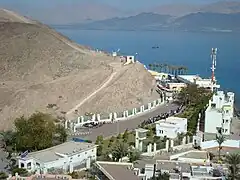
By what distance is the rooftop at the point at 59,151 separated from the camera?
107ft

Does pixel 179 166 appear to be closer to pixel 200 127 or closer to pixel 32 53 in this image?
pixel 200 127

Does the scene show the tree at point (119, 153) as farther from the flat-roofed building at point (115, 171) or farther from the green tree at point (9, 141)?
the green tree at point (9, 141)

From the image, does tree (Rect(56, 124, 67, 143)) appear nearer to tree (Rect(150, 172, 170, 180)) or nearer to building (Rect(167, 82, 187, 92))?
tree (Rect(150, 172, 170, 180))

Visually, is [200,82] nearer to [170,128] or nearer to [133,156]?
[170,128]

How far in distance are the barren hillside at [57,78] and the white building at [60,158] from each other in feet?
44.4

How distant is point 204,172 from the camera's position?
95.0ft

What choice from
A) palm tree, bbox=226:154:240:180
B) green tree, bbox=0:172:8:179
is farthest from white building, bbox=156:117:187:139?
green tree, bbox=0:172:8:179

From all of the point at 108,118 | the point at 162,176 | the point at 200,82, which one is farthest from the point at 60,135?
the point at 200,82

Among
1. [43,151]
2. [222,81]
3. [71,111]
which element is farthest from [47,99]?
[222,81]

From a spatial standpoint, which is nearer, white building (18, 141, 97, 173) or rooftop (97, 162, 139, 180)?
rooftop (97, 162, 139, 180)

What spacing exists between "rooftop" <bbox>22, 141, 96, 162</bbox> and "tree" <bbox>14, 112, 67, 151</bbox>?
1.53 metres

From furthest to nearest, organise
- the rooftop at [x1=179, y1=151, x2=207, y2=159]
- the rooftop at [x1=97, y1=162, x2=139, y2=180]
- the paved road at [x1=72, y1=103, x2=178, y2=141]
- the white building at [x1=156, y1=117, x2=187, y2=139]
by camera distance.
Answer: the paved road at [x1=72, y1=103, x2=178, y2=141] → the white building at [x1=156, y1=117, x2=187, y2=139] → the rooftop at [x1=179, y1=151, x2=207, y2=159] → the rooftop at [x1=97, y1=162, x2=139, y2=180]

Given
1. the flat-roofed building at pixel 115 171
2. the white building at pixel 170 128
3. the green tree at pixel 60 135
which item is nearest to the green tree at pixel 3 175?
the flat-roofed building at pixel 115 171

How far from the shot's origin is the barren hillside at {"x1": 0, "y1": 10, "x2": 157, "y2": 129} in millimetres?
52188
